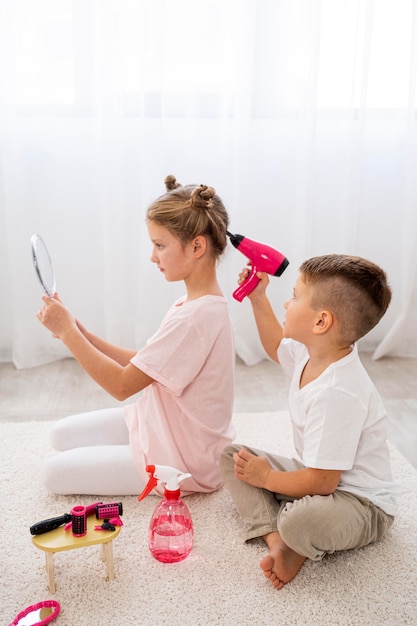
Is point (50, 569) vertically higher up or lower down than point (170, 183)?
lower down

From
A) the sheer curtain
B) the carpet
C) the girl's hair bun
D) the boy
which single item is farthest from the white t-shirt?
the sheer curtain

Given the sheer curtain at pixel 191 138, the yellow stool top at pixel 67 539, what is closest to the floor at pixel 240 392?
the sheer curtain at pixel 191 138

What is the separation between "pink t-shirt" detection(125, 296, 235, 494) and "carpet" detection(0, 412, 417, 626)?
4.7 inches

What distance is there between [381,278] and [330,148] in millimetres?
1325

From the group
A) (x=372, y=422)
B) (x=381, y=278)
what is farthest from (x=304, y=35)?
(x=372, y=422)

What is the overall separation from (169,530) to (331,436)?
1.31ft

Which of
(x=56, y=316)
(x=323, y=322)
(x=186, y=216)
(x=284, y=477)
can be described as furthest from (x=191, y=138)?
(x=284, y=477)

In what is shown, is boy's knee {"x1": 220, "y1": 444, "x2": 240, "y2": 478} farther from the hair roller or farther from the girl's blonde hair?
the hair roller

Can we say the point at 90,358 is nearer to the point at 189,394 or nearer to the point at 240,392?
the point at 189,394

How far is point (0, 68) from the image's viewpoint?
229 centimetres

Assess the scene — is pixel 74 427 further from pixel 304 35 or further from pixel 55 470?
pixel 304 35

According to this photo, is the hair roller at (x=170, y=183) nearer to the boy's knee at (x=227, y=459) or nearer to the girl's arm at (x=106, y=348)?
the girl's arm at (x=106, y=348)

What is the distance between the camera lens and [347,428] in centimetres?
131

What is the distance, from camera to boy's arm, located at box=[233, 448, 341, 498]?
1.34m
